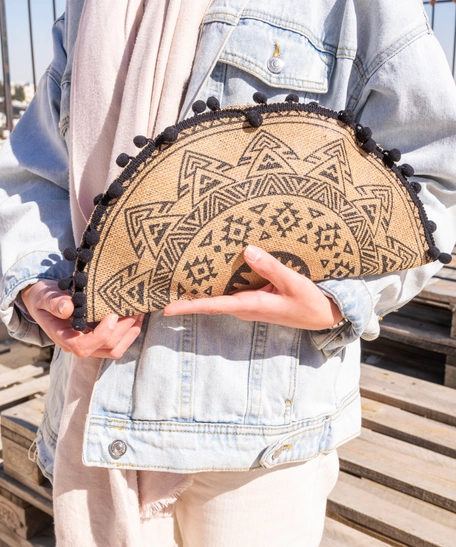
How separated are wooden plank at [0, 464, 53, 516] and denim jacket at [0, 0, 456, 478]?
116cm

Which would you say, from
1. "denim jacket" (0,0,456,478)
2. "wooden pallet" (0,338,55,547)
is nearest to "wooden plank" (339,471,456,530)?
"denim jacket" (0,0,456,478)

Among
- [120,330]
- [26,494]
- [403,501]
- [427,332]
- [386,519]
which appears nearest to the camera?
[120,330]

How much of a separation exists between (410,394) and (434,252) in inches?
57.2

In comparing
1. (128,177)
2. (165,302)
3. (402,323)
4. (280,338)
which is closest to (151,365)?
(165,302)

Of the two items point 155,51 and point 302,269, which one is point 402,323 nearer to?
point 302,269

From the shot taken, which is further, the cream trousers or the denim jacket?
the cream trousers

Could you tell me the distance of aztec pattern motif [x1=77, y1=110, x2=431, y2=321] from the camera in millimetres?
868

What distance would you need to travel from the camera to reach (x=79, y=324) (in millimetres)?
891

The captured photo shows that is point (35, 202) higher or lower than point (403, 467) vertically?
higher

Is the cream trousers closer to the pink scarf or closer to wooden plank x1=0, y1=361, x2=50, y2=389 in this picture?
the pink scarf

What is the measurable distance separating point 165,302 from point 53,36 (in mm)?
654

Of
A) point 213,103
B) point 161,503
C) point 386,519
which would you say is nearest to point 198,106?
point 213,103

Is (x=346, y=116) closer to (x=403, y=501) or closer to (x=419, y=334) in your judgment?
(x=403, y=501)

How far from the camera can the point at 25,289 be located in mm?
1083
